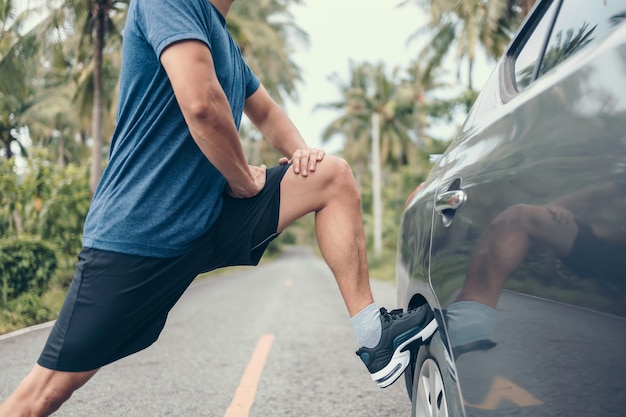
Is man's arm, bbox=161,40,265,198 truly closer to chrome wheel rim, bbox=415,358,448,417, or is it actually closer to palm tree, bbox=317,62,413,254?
chrome wheel rim, bbox=415,358,448,417

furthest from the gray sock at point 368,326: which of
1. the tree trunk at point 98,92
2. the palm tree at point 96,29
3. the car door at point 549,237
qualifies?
the tree trunk at point 98,92

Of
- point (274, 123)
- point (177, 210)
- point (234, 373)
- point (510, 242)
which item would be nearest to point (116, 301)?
point (177, 210)

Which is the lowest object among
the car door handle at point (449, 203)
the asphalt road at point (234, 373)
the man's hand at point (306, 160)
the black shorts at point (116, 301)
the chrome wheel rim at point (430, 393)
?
the asphalt road at point (234, 373)

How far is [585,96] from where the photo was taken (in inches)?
47.3

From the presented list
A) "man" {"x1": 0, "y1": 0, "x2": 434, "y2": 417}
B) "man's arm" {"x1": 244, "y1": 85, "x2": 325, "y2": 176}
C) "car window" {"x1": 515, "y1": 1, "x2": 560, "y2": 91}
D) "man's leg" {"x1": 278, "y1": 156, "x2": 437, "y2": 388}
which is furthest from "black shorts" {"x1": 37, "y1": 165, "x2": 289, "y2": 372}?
"car window" {"x1": 515, "y1": 1, "x2": 560, "y2": 91}

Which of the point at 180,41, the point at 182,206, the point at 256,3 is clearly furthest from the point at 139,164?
the point at 256,3

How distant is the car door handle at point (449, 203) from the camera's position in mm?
1717

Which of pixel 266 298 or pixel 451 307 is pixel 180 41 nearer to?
pixel 451 307

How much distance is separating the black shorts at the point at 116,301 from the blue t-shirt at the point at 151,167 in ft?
0.15

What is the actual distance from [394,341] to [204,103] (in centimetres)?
94

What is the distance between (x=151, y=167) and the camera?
6.43 ft

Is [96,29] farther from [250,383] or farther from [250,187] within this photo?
[250,187]

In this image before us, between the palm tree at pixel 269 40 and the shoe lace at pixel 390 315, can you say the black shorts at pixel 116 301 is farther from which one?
the palm tree at pixel 269 40

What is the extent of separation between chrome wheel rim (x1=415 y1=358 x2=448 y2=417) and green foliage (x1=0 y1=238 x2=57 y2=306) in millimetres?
7017
